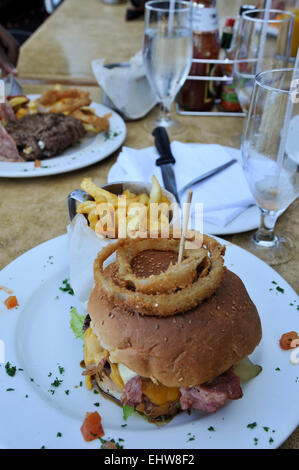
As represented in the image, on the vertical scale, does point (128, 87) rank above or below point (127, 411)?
above

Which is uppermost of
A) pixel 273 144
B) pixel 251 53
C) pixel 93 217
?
pixel 251 53

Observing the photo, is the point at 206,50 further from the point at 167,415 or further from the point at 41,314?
the point at 167,415

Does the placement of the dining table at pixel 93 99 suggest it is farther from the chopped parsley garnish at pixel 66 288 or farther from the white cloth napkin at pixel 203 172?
the chopped parsley garnish at pixel 66 288

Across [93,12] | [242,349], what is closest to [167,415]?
[242,349]

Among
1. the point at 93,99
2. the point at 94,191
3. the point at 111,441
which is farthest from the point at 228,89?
the point at 111,441

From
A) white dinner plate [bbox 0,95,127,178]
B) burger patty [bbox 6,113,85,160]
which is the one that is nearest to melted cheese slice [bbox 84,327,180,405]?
white dinner plate [bbox 0,95,127,178]

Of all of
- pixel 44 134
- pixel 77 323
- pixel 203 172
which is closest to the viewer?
Answer: pixel 77 323

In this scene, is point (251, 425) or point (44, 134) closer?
point (251, 425)

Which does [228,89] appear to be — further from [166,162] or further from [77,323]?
[77,323]
